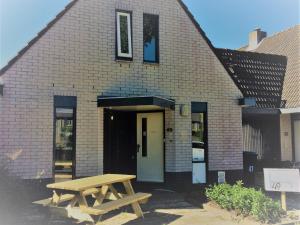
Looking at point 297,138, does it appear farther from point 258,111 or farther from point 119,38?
point 119,38

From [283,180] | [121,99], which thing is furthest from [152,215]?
[121,99]

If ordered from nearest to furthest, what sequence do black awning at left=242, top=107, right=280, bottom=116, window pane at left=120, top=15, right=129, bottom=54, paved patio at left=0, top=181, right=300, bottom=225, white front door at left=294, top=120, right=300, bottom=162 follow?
1. paved patio at left=0, top=181, right=300, bottom=225
2. window pane at left=120, top=15, right=129, bottom=54
3. black awning at left=242, top=107, right=280, bottom=116
4. white front door at left=294, top=120, right=300, bottom=162

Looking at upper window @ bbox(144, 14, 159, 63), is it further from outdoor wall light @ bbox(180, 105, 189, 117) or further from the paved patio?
the paved patio

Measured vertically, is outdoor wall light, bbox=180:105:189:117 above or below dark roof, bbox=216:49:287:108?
below

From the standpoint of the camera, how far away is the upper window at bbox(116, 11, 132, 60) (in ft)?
38.2

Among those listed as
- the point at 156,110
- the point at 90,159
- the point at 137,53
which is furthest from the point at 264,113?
the point at 90,159

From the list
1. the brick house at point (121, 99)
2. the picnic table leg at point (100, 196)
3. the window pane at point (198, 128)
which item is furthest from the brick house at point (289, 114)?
the picnic table leg at point (100, 196)

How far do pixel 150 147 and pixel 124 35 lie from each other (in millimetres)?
3538

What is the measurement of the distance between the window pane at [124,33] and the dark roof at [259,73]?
4534mm

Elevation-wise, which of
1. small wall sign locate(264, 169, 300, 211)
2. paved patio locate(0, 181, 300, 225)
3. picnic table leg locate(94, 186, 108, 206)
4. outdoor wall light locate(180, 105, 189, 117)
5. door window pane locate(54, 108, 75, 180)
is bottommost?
paved patio locate(0, 181, 300, 225)

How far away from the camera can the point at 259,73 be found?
16.3 metres

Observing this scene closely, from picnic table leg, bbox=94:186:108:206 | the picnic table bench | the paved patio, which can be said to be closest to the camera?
the picnic table bench

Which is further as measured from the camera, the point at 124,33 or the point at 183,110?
the point at 183,110

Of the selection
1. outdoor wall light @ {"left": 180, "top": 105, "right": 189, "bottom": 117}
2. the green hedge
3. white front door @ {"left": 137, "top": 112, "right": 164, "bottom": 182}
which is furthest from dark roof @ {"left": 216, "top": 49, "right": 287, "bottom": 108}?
the green hedge
